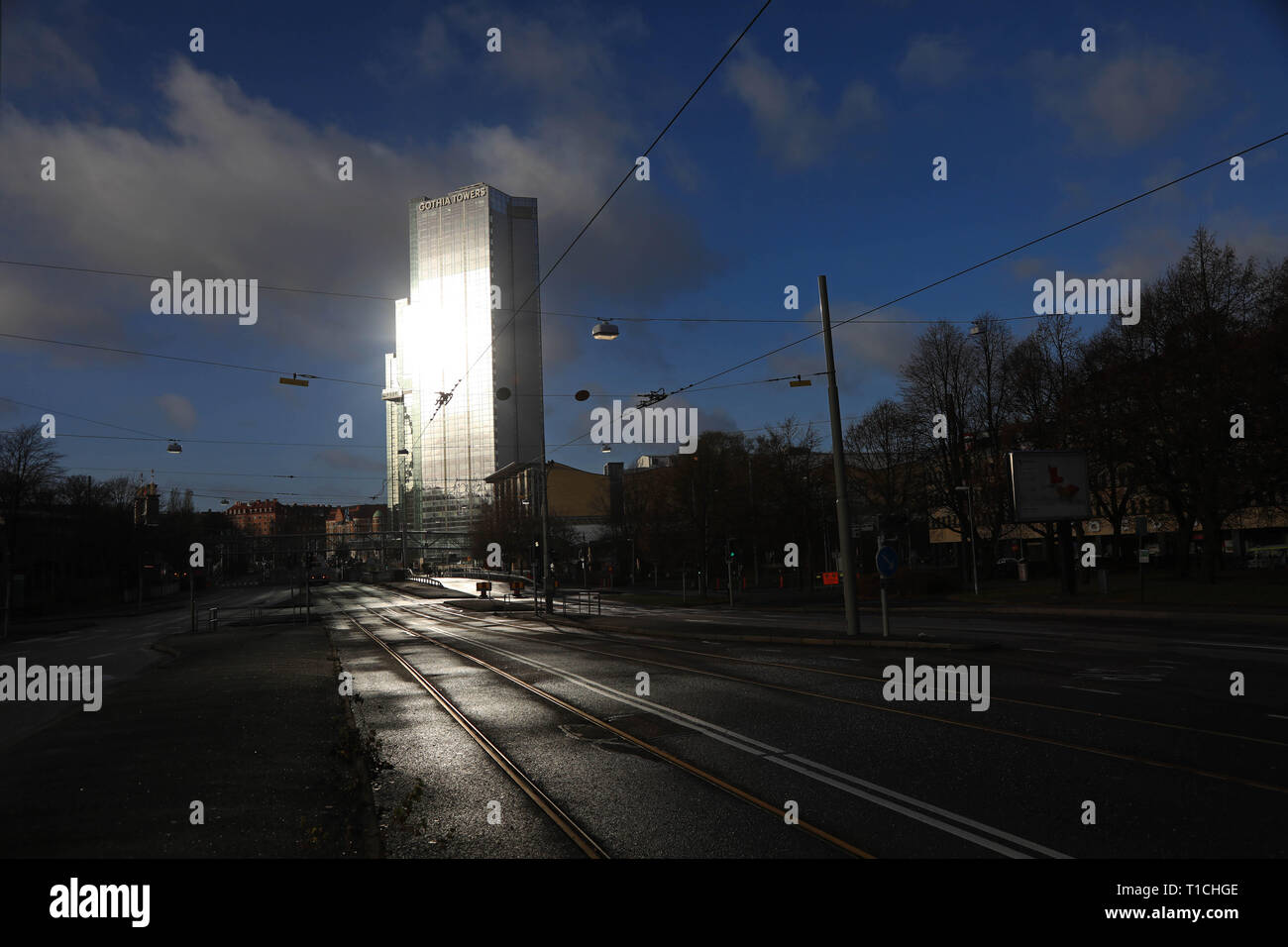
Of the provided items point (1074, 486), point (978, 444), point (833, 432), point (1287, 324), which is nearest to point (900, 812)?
point (833, 432)

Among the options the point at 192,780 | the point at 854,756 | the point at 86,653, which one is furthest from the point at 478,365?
the point at 854,756

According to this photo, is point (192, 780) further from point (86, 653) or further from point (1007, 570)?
point (1007, 570)

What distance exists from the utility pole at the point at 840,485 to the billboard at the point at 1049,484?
18.7 meters

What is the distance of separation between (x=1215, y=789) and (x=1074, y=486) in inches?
1260

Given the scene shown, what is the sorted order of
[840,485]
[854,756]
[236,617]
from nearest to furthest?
[854,756] < [840,485] < [236,617]

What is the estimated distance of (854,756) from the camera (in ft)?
28.7

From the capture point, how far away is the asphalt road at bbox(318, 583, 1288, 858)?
20.3 ft

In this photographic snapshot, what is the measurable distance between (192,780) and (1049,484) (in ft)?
116

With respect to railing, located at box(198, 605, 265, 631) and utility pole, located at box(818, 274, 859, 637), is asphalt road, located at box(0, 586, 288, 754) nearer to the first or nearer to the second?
railing, located at box(198, 605, 265, 631)

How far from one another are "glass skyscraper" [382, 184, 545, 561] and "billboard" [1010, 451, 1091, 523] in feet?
329

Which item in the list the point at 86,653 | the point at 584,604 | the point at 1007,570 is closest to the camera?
the point at 86,653

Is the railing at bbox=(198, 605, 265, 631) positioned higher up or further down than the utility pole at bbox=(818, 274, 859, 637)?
further down

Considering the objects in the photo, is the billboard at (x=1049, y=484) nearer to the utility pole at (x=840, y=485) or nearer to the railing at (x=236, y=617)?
the utility pole at (x=840, y=485)

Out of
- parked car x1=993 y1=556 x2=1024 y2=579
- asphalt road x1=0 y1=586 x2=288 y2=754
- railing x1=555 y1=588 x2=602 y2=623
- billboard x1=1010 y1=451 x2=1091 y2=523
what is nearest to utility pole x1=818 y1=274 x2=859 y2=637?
asphalt road x1=0 y1=586 x2=288 y2=754
